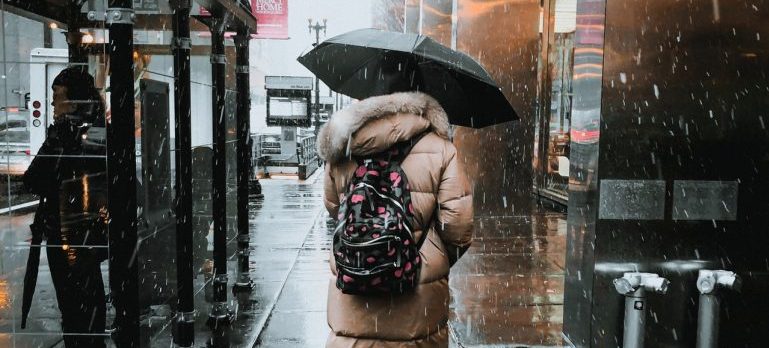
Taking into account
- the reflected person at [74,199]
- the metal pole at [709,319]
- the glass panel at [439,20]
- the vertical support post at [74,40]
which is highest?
the glass panel at [439,20]

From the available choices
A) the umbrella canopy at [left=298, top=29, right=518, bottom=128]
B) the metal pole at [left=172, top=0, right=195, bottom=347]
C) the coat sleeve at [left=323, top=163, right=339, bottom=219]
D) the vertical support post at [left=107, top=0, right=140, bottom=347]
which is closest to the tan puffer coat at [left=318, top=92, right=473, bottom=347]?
the coat sleeve at [left=323, top=163, right=339, bottom=219]

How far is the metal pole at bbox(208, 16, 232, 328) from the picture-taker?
636 cm

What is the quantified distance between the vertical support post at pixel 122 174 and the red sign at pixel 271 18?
12173mm

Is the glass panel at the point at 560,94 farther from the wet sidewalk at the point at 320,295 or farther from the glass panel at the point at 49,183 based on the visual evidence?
the glass panel at the point at 49,183

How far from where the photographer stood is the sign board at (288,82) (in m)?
23.9

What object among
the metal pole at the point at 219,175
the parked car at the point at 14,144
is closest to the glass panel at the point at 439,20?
the metal pole at the point at 219,175

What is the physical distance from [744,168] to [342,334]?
131 inches

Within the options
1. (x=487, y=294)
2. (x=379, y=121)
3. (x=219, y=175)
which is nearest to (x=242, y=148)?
(x=219, y=175)

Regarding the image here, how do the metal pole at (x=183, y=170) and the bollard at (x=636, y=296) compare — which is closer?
the bollard at (x=636, y=296)

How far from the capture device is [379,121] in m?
3.12

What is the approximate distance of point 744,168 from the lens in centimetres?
496

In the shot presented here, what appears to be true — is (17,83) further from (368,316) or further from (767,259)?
(767,259)

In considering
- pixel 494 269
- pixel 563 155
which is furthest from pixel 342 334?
pixel 563 155

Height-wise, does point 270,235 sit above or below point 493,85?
below
